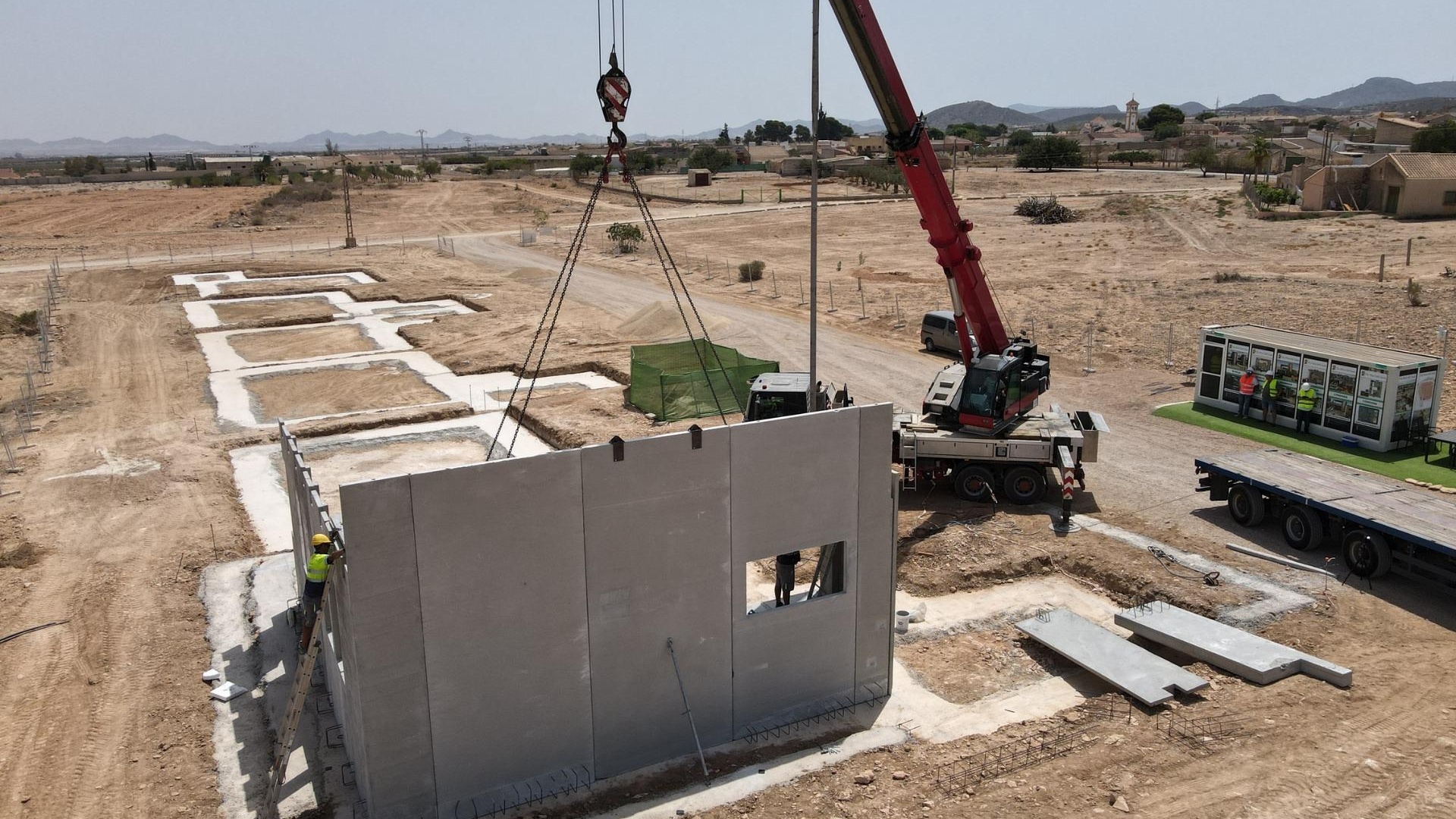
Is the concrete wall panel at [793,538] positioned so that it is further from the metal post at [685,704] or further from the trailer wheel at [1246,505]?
the trailer wheel at [1246,505]

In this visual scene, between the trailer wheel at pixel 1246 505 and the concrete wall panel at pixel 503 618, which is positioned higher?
the concrete wall panel at pixel 503 618

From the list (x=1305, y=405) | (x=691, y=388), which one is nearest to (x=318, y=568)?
(x=691, y=388)

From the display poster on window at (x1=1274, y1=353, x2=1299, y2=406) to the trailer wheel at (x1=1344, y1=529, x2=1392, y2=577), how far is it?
8200 millimetres

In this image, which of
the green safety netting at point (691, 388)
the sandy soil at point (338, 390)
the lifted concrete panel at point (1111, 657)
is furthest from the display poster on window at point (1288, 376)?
the sandy soil at point (338, 390)

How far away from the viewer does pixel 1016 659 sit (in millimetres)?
14164

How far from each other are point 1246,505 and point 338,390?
77.0 feet

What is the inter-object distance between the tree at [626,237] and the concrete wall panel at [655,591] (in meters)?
47.8

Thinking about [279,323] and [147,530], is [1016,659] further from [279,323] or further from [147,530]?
[279,323]

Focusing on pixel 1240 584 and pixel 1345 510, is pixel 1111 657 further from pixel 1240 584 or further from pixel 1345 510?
pixel 1345 510

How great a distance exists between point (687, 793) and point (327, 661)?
4.73m

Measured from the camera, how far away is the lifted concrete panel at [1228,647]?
12852mm

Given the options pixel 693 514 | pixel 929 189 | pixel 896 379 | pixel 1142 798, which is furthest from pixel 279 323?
pixel 1142 798

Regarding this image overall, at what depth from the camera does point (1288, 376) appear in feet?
77.0

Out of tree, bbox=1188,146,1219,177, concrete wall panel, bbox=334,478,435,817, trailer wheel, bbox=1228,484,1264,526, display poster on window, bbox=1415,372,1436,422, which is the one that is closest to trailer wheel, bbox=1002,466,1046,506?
trailer wheel, bbox=1228,484,1264,526
